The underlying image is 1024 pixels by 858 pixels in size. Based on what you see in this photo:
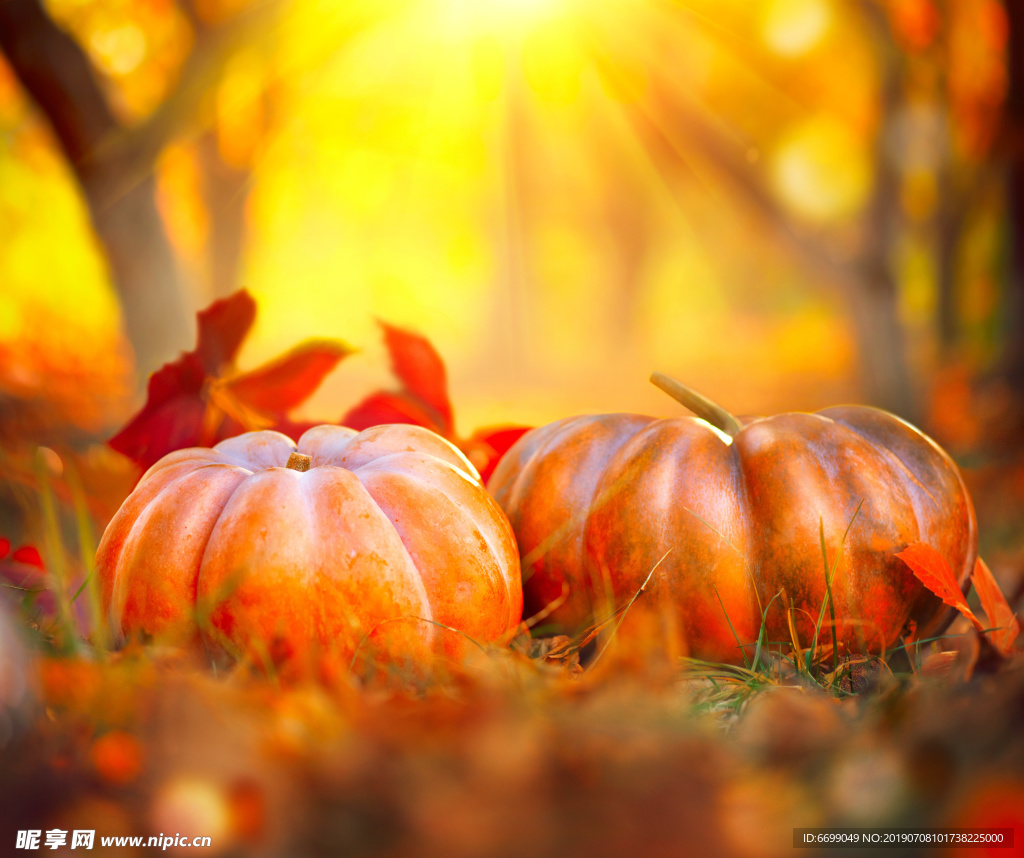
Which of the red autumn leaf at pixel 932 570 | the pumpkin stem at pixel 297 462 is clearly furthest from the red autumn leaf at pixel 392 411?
the red autumn leaf at pixel 932 570

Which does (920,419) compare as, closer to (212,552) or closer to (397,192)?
(212,552)

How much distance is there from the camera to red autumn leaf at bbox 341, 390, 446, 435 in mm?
1331

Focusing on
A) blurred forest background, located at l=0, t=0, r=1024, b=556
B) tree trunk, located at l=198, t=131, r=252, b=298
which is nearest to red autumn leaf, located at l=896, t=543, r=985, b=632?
blurred forest background, located at l=0, t=0, r=1024, b=556

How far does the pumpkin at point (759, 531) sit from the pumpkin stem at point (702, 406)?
0.19ft

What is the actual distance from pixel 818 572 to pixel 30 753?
889mm

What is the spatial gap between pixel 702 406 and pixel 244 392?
74 centimetres

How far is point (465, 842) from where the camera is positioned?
35cm

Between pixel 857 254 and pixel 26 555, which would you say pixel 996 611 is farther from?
pixel 857 254

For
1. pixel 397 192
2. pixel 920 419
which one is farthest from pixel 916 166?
pixel 397 192

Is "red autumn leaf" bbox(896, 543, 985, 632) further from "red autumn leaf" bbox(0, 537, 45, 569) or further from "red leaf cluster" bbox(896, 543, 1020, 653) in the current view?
"red autumn leaf" bbox(0, 537, 45, 569)

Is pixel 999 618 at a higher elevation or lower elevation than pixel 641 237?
lower

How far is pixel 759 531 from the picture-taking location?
1.05m

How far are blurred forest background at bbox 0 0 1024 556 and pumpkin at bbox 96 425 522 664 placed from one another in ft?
1.37

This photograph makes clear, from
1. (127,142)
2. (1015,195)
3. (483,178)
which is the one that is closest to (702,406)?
(127,142)
